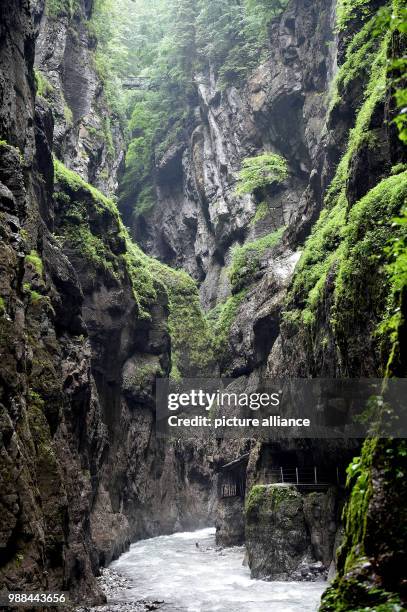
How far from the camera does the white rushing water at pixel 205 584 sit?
16328 mm

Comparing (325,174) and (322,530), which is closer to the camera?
(322,530)

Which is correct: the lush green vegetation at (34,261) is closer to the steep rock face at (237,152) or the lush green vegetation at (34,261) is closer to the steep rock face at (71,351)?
the steep rock face at (71,351)

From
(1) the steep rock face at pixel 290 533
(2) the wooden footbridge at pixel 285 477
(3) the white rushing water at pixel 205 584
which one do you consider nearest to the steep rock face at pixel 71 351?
(3) the white rushing water at pixel 205 584

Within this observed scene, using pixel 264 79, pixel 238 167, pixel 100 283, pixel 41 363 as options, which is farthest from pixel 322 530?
pixel 264 79

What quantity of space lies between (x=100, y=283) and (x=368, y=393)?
17.9 metres

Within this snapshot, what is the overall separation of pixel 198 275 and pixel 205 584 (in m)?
33.9

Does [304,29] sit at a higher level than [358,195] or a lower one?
higher

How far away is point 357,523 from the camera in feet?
22.0

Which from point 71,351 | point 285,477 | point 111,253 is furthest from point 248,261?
point 71,351

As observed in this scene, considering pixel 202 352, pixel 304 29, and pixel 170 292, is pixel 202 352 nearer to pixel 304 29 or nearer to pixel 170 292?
pixel 170 292

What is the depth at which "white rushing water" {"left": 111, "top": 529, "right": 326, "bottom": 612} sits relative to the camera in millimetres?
16328

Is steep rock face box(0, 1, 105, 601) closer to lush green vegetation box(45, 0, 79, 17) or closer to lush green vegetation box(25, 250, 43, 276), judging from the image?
lush green vegetation box(25, 250, 43, 276)

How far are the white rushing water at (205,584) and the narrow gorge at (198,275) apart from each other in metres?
0.37

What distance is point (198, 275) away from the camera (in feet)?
169
